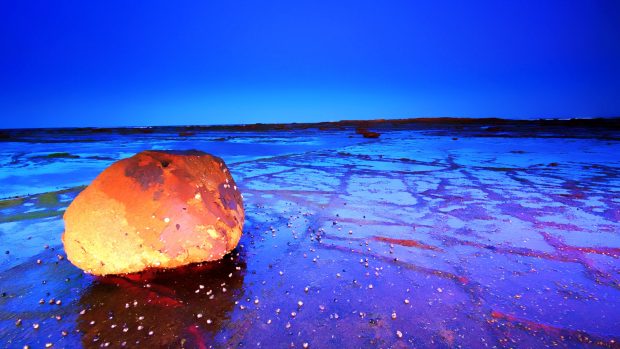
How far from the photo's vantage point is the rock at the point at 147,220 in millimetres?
2838

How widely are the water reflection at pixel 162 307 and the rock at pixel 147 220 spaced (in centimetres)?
14

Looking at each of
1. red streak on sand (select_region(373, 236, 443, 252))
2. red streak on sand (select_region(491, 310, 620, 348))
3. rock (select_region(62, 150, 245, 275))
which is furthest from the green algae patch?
red streak on sand (select_region(491, 310, 620, 348))

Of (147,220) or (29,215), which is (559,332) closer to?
(147,220)

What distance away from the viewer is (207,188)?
334 cm

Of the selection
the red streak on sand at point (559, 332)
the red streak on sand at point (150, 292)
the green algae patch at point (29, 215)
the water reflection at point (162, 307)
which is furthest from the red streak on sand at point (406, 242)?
the green algae patch at point (29, 215)

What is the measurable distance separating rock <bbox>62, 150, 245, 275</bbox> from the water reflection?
0.47 feet

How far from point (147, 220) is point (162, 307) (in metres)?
0.82

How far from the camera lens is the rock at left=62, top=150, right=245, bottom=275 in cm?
284

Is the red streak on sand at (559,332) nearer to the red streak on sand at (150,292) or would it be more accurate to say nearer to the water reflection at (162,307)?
the water reflection at (162,307)

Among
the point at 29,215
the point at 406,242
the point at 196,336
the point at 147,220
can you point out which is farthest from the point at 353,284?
the point at 29,215

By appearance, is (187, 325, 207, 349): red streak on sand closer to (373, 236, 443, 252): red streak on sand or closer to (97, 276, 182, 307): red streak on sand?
(97, 276, 182, 307): red streak on sand

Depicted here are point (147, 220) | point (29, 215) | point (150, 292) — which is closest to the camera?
point (150, 292)

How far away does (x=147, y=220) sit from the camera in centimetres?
294

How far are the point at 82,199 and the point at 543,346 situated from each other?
353 centimetres
